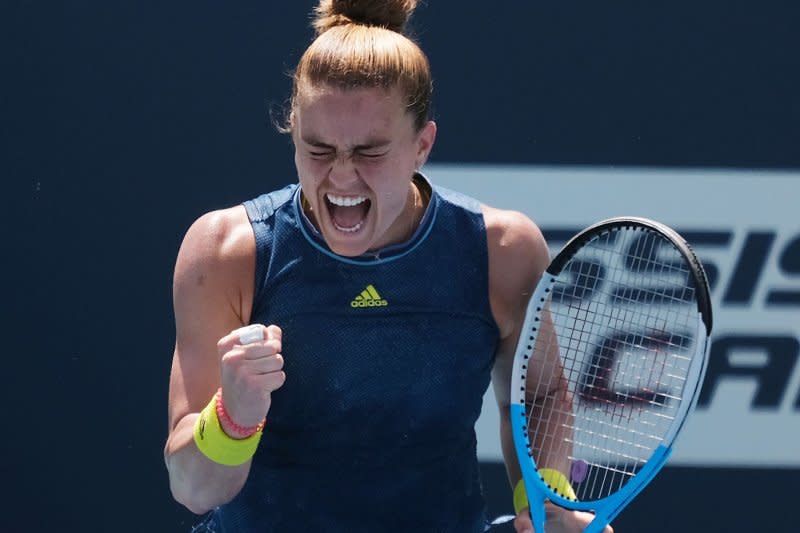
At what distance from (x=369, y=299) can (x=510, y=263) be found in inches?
10.2

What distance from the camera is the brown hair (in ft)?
6.84

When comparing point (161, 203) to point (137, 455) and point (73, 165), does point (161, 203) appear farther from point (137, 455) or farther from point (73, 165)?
point (137, 455)

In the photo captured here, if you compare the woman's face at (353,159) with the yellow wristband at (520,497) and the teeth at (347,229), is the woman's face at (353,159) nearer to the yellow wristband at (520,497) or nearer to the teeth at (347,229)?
the teeth at (347,229)

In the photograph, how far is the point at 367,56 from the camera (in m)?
2.11

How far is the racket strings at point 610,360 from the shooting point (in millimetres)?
2375

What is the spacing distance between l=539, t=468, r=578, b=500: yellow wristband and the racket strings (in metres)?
0.04

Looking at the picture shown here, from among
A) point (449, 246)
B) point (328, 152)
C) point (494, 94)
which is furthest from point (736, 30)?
point (328, 152)

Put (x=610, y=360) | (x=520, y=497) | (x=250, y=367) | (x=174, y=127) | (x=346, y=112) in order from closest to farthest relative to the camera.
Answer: (x=250, y=367), (x=346, y=112), (x=520, y=497), (x=610, y=360), (x=174, y=127)

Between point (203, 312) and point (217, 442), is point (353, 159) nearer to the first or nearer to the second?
point (203, 312)

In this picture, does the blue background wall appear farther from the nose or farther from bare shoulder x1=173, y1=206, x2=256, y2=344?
the nose

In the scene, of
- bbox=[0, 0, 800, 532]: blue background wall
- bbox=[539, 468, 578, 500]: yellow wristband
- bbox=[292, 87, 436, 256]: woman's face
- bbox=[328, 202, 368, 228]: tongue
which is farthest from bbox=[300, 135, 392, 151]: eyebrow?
bbox=[0, 0, 800, 532]: blue background wall

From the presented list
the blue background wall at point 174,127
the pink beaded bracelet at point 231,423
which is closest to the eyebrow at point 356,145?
the pink beaded bracelet at point 231,423

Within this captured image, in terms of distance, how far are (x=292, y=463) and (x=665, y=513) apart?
1495 mm

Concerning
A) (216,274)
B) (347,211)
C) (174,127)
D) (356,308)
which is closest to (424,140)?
(347,211)
